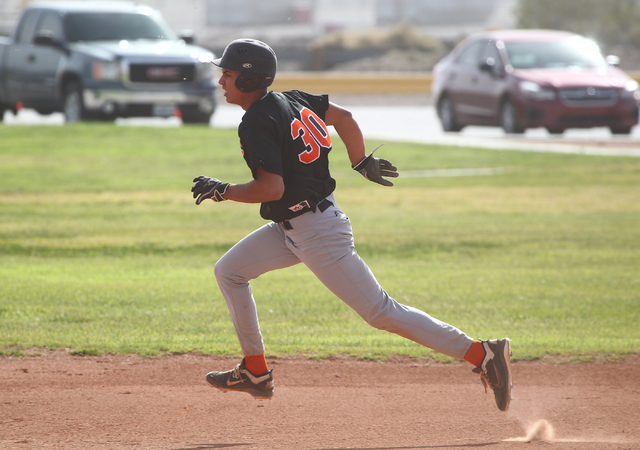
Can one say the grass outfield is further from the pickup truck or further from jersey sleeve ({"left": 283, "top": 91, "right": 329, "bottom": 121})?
jersey sleeve ({"left": 283, "top": 91, "right": 329, "bottom": 121})

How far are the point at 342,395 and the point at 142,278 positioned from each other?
3544 mm

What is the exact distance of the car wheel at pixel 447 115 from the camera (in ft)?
63.4

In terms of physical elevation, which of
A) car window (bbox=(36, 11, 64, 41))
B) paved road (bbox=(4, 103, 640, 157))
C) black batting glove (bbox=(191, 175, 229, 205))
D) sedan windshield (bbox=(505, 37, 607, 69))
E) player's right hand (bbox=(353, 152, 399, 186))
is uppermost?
black batting glove (bbox=(191, 175, 229, 205))

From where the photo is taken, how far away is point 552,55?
1795 cm

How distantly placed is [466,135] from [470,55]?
1.73 metres

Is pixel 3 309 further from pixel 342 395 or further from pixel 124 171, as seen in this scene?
pixel 124 171

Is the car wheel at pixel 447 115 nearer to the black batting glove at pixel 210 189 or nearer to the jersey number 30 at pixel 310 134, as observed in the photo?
the jersey number 30 at pixel 310 134

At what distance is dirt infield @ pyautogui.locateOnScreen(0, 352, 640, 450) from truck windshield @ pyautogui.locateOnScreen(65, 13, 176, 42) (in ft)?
38.5

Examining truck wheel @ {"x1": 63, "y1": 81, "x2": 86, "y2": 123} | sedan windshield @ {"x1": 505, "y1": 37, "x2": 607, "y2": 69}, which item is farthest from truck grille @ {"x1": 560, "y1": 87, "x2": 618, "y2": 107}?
truck wheel @ {"x1": 63, "y1": 81, "x2": 86, "y2": 123}

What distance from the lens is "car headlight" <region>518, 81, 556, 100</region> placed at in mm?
16609

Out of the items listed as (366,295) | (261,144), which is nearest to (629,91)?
(366,295)

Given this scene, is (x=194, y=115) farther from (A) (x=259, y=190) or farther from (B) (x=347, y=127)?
(A) (x=259, y=190)

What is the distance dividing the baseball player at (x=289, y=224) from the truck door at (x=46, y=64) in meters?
12.8

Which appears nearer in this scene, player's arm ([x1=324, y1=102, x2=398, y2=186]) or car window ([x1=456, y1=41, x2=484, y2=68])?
player's arm ([x1=324, y1=102, x2=398, y2=186])
